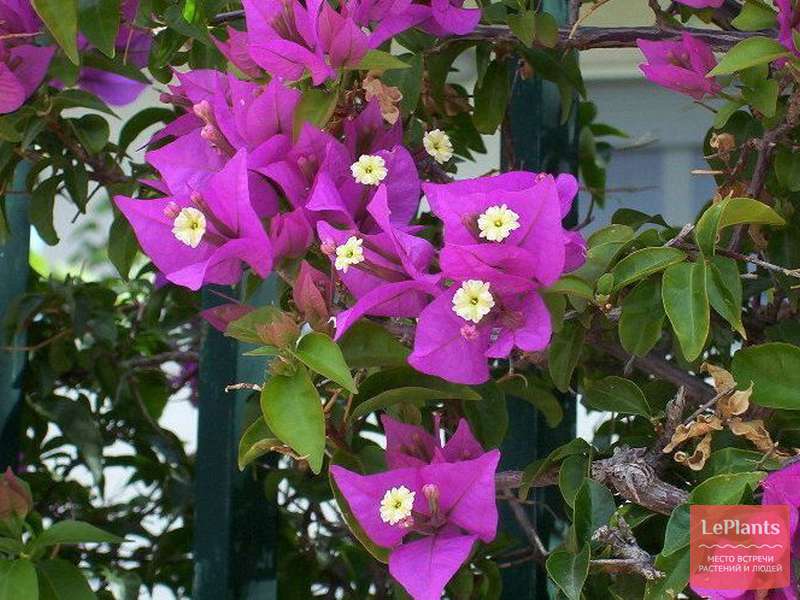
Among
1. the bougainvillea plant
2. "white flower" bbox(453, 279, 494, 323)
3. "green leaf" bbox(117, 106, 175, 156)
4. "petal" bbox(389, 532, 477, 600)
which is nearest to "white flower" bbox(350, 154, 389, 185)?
the bougainvillea plant

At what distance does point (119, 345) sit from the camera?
1.39 m

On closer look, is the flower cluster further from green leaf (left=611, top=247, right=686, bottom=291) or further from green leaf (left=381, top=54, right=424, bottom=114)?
green leaf (left=381, top=54, right=424, bottom=114)

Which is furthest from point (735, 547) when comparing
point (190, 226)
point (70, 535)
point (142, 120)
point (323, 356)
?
point (142, 120)

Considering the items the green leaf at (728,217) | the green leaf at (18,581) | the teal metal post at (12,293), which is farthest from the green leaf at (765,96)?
the teal metal post at (12,293)

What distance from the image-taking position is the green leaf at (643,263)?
69 cm

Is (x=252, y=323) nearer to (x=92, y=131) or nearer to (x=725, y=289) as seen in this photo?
(x=725, y=289)

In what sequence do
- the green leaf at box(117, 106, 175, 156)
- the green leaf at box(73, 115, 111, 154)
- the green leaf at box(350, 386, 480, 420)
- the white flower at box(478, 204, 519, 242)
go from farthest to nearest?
the green leaf at box(117, 106, 175, 156) → the green leaf at box(73, 115, 111, 154) → the green leaf at box(350, 386, 480, 420) → the white flower at box(478, 204, 519, 242)

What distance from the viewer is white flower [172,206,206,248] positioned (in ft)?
2.27

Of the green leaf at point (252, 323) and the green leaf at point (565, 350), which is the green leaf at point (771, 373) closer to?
the green leaf at point (565, 350)

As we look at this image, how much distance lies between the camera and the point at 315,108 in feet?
2.43

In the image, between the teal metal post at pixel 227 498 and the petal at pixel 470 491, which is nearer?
the petal at pixel 470 491

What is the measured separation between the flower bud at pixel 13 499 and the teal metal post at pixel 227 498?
16 centimetres

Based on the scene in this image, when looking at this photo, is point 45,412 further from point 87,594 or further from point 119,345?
point 87,594

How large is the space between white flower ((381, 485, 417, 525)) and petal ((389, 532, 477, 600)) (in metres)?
0.02
